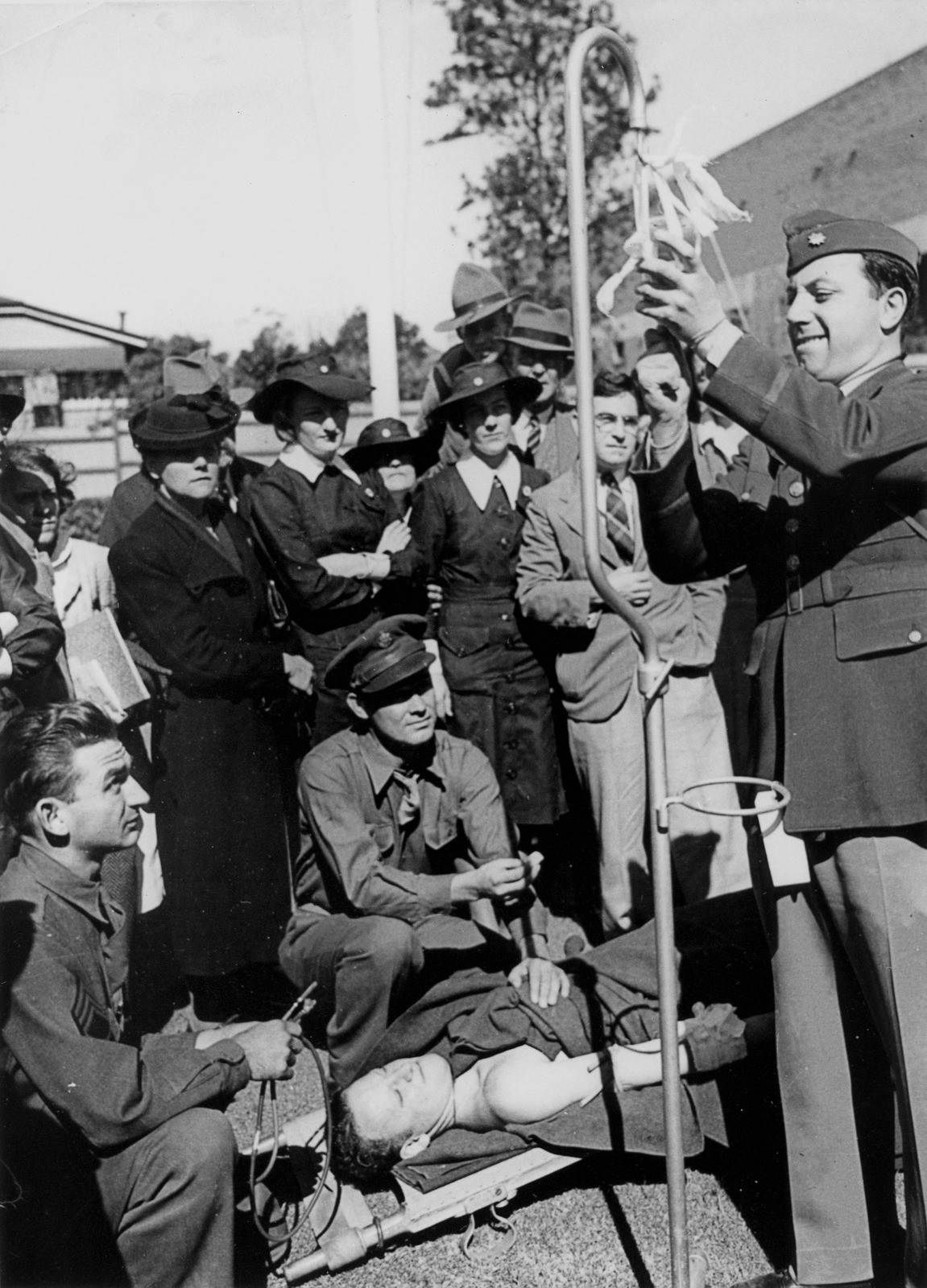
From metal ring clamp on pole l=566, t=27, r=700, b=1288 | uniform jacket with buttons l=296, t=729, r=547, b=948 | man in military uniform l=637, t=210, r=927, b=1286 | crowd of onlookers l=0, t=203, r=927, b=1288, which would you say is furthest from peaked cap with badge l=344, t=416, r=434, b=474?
metal ring clamp on pole l=566, t=27, r=700, b=1288

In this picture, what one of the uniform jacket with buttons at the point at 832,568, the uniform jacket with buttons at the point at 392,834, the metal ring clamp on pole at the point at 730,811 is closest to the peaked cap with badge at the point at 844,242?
the uniform jacket with buttons at the point at 832,568

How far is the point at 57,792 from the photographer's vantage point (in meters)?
3.00

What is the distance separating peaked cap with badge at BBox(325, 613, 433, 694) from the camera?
12.7 ft

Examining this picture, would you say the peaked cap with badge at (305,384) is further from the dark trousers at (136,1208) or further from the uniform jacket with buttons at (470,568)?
the dark trousers at (136,1208)

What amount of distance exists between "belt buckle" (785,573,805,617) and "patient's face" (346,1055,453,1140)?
1542mm

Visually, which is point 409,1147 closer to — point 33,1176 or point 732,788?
point 33,1176

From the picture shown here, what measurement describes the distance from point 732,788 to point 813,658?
1823 mm

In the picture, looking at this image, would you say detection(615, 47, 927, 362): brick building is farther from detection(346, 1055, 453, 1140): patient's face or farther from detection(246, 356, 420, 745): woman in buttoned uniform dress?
detection(346, 1055, 453, 1140): patient's face

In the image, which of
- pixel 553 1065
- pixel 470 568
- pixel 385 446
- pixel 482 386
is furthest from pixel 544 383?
pixel 553 1065

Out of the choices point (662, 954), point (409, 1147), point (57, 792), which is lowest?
point (409, 1147)

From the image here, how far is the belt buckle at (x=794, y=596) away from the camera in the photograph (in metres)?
2.71

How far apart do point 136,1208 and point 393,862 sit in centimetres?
142

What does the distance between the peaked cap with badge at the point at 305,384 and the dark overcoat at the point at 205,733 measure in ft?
2.19

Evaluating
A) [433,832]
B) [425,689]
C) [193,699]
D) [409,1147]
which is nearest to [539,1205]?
[409,1147]
